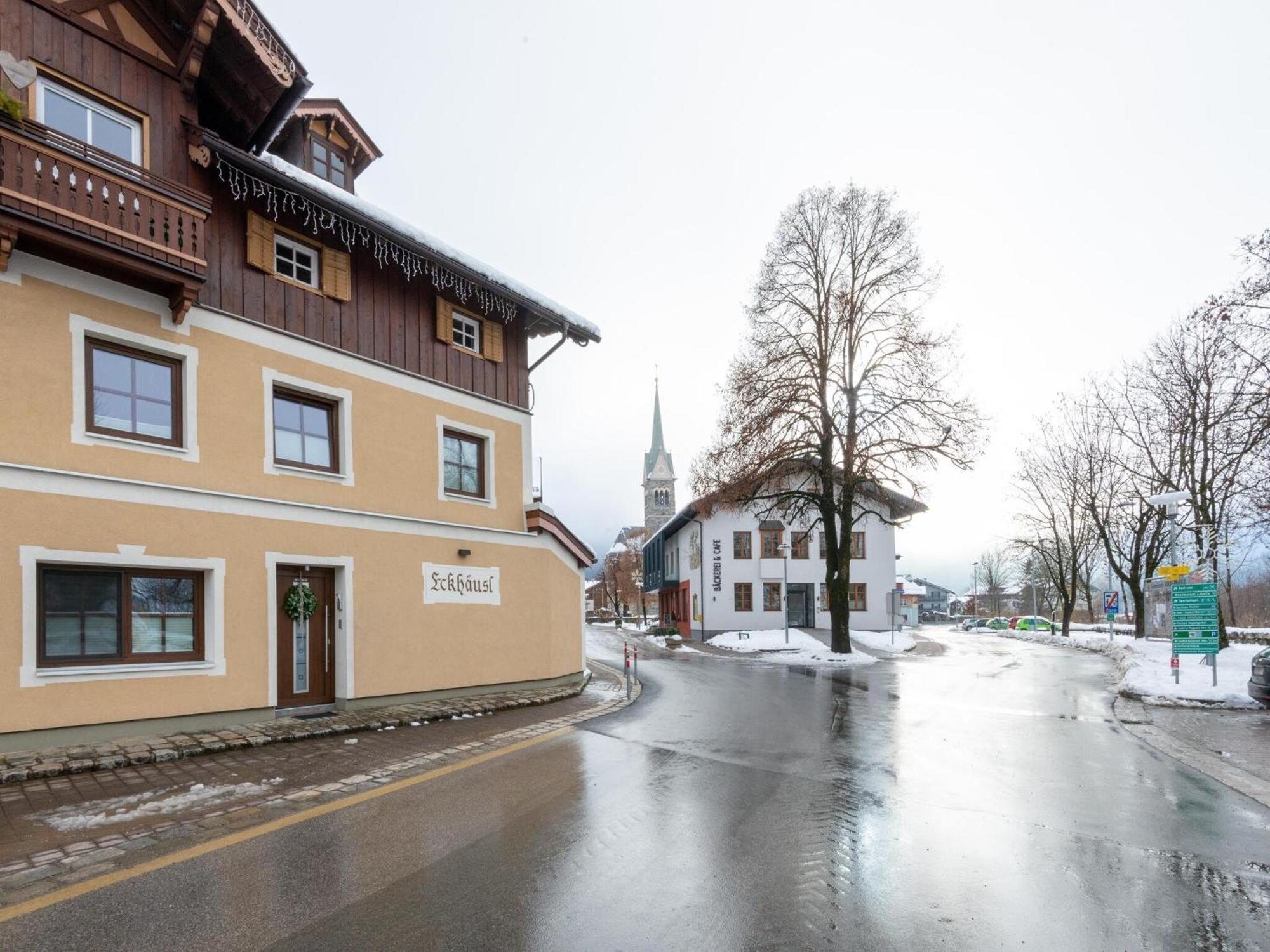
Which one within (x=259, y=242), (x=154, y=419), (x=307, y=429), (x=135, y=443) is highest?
(x=259, y=242)

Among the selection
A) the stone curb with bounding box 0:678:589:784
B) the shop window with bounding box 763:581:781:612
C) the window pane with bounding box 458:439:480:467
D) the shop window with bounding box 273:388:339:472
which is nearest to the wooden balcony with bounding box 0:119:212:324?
the shop window with bounding box 273:388:339:472

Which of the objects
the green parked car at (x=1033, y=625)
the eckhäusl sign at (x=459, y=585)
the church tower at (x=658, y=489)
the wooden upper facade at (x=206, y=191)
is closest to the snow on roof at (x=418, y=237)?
the wooden upper facade at (x=206, y=191)

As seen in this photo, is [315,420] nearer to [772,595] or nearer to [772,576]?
[772,576]

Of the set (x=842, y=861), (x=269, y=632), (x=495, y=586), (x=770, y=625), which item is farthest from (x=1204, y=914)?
(x=770, y=625)

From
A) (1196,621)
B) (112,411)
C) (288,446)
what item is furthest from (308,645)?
(1196,621)

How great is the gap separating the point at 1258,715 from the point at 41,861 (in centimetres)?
1599

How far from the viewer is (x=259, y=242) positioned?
11.4 meters

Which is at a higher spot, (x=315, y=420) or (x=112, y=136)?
(x=112, y=136)

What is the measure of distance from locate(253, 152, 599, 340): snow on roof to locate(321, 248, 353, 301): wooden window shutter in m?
0.94

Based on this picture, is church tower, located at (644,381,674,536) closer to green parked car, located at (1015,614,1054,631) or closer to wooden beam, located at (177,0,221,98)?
green parked car, located at (1015,614,1054,631)

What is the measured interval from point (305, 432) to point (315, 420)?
28cm

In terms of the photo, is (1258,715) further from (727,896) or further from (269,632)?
(269,632)

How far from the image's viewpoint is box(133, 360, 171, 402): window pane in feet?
32.9

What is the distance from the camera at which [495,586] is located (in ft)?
47.7
